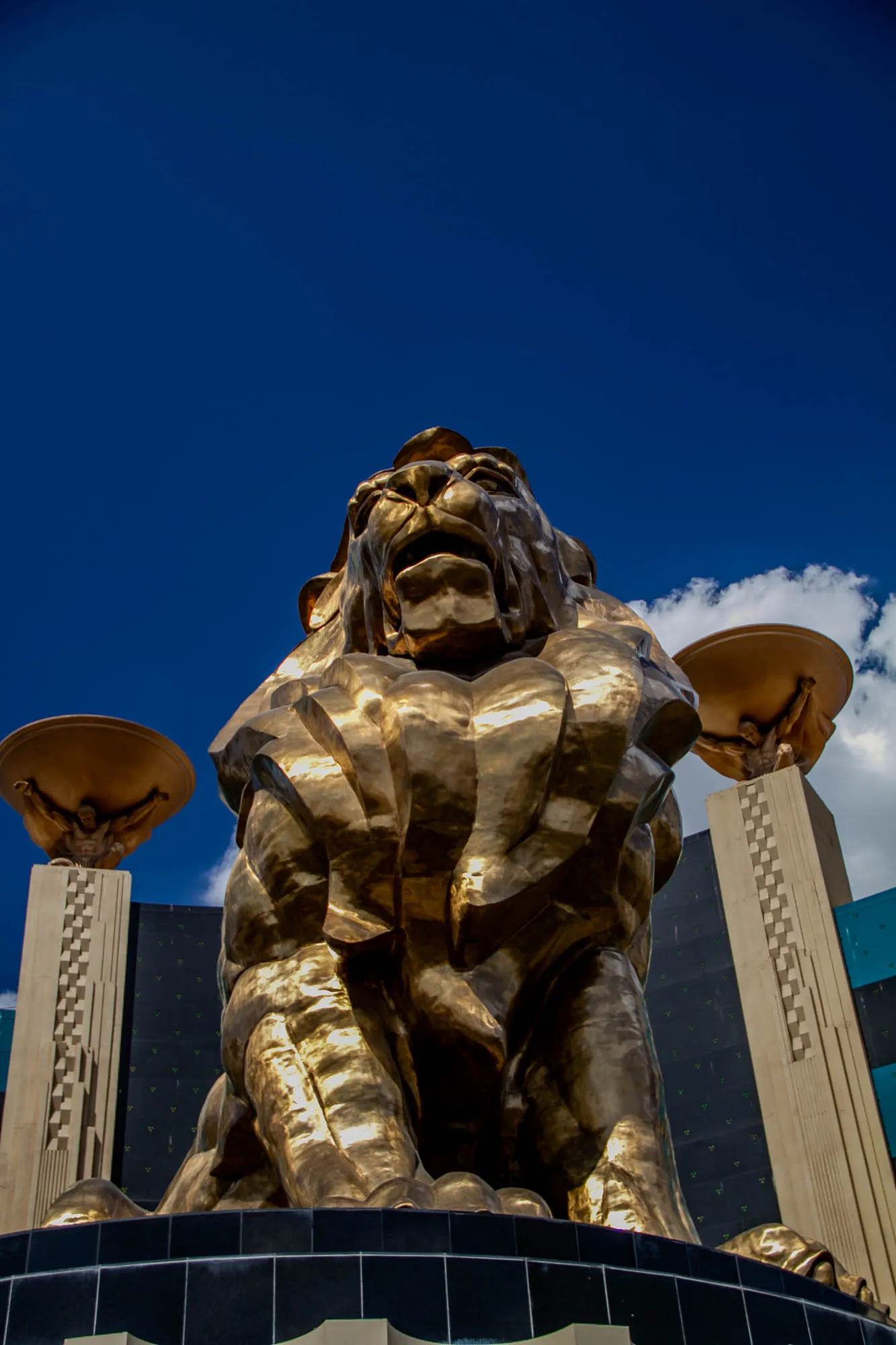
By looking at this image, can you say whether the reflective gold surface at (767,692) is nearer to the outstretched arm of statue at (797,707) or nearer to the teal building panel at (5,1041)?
the outstretched arm of statue at (797,707)

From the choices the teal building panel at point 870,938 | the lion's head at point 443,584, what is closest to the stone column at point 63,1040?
the teal building panel at point 870,938

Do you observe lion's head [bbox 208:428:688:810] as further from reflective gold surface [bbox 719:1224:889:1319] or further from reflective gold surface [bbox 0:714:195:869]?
reflective gold surface [bbox 0:714:195:869]

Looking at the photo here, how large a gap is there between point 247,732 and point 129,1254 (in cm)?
200

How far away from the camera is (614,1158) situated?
Answer: 3832 mm

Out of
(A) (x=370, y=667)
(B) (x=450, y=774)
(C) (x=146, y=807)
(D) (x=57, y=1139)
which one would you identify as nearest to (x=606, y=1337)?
(B) (x=450, y=774)

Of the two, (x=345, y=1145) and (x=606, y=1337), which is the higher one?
(x=345, y=1145)

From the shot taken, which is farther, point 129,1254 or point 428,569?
point 428,569

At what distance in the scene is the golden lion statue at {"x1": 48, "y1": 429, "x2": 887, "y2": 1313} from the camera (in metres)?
3.83

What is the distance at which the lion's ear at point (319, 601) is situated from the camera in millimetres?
5461

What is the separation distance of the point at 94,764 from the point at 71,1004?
71.2 inches

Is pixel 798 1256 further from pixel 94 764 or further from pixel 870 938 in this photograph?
pixel 94 764

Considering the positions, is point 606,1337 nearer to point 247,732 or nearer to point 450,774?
point 450,774

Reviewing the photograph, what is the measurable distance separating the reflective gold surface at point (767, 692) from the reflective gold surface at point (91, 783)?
13.3ft

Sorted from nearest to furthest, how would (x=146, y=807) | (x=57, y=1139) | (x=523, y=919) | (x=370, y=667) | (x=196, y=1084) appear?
(x=523, y=919), (x=370, y=667), (x=57, y=1139), (x=196, y=1084), (x=146, y=807)
